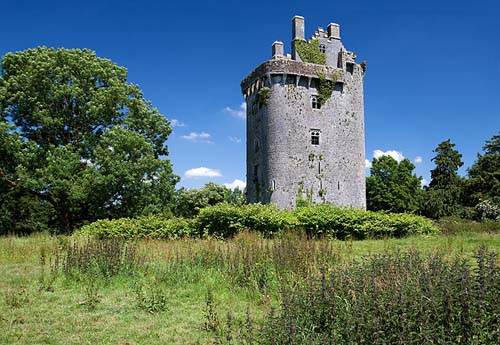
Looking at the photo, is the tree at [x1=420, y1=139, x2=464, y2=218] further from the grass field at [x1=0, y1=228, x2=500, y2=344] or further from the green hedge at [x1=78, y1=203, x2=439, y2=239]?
the grass field at [x1=0, y1=228, x2=500, y2=344]

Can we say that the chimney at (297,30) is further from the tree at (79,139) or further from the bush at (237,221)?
the bush at (237,221)

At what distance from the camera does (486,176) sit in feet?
140

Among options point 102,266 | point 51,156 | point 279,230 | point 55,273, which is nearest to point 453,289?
point 102,266

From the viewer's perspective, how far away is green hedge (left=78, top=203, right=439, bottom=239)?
63.9 ft

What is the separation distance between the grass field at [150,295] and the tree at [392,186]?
123 ft

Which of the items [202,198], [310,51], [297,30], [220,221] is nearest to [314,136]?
[310,51]

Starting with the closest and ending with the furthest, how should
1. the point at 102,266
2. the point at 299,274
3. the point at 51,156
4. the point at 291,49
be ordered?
the point at 299,274
the point at 102,266
the point at 51,156
the point at 291,49

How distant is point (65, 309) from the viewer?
24.5 ft

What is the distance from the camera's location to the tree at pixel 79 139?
78.1 ft

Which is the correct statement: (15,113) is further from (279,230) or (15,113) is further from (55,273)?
(55,273)

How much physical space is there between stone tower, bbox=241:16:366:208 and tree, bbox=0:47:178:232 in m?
7.04

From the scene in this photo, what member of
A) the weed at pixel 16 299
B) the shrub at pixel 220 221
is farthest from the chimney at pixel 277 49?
the weed at pixel 16 299

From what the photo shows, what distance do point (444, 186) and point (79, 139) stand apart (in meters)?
41.3

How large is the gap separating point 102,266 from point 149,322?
11.2 ft
